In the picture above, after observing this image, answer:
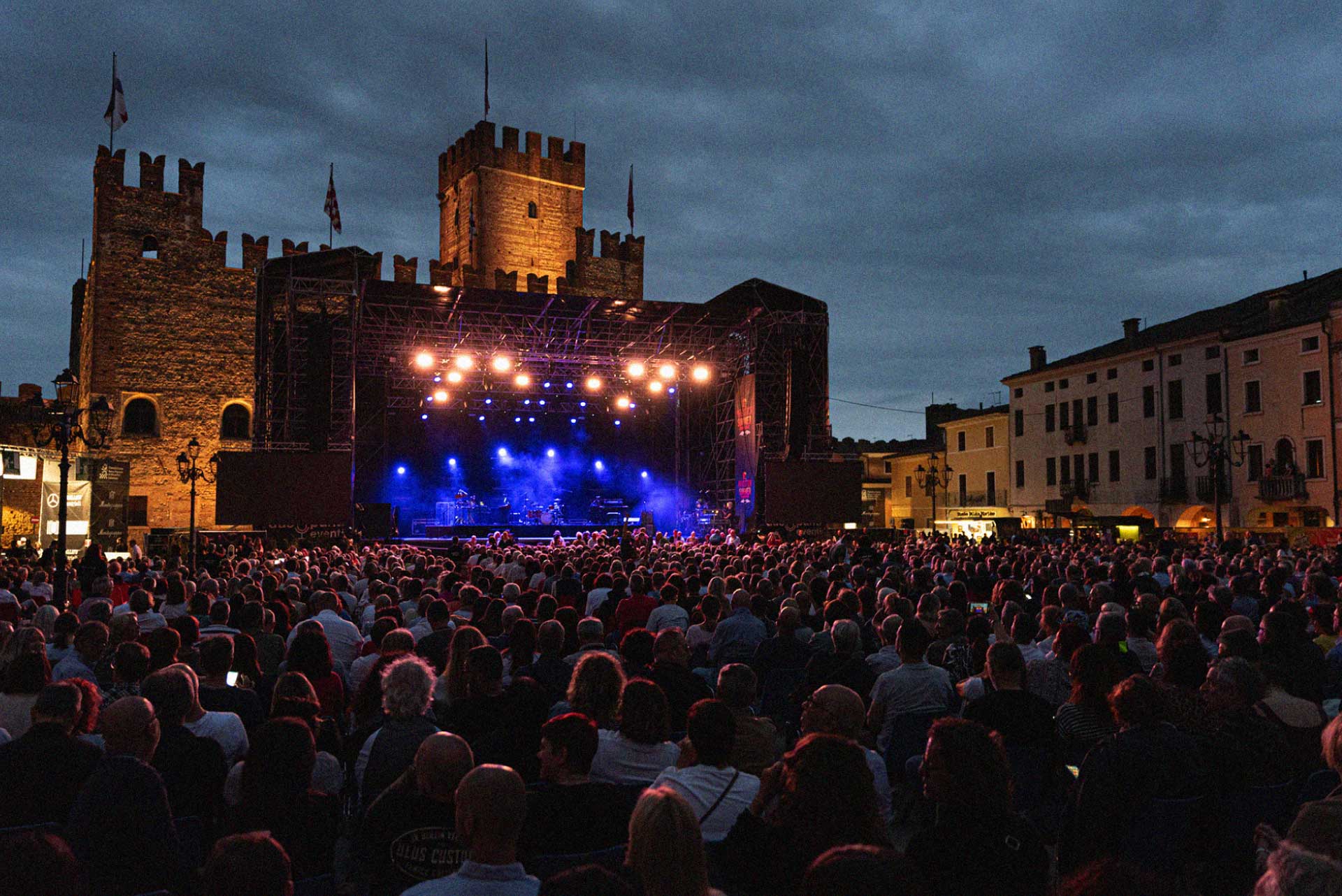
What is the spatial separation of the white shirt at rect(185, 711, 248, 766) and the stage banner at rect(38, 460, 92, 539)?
17.8 m

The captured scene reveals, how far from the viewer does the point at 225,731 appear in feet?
14.0

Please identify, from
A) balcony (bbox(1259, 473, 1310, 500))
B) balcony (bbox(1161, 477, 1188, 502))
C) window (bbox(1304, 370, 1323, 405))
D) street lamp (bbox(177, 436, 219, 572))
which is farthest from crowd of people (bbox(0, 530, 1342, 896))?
balcony (bbox(1161, 477, 1188, 502))

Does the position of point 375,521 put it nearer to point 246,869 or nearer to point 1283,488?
point 246,869

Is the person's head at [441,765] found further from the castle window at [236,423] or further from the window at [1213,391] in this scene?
the window at [1213,391]

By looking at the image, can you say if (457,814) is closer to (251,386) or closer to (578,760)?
(578,760)

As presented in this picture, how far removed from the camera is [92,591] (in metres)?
9.48

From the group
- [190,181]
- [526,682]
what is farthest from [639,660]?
[190,181]

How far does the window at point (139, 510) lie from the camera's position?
28.8 m

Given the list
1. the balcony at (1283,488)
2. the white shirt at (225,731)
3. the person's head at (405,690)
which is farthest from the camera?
the balcony at (1283,488)

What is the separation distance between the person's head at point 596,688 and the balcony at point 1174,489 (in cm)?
3622

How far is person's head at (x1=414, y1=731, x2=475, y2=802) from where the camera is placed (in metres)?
3.22

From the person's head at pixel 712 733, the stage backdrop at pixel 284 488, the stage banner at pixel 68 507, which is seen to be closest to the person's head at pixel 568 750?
the person's head at pixel 712 733

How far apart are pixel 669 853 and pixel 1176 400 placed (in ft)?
129

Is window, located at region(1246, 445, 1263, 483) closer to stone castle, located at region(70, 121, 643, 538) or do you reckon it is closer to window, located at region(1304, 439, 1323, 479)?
window, located at region(1304, 439, 1323, 479)
